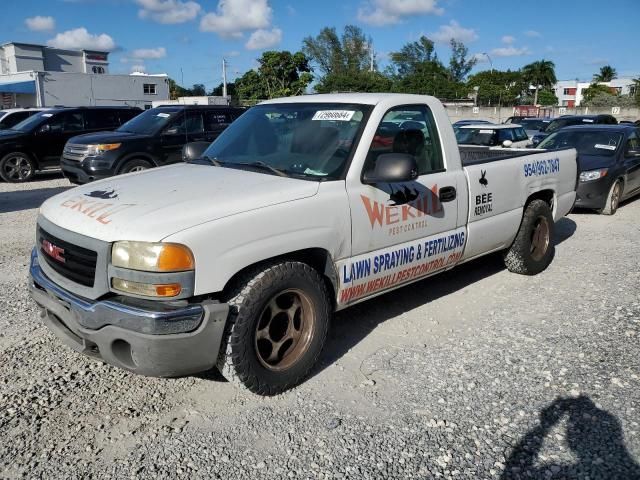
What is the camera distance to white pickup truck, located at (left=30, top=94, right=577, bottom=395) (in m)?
2.97

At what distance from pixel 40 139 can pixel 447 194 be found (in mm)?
11629

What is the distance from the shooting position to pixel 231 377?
3270 mm

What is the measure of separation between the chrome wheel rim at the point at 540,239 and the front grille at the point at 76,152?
8.26 meters

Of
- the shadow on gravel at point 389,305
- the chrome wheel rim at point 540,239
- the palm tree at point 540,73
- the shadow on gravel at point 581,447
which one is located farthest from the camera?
the palm tree at point 540,73

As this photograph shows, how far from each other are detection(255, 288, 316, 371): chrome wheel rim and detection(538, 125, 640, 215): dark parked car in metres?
7.33

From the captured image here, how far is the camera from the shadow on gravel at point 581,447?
2818mm

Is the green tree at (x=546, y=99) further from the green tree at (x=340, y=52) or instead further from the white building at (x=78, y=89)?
the white building at (x=78, y=89)

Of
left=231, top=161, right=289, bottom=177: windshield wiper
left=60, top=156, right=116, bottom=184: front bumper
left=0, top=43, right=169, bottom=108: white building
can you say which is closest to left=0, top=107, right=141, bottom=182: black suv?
left=60, top=156, right=116, bottom=184: front bumper

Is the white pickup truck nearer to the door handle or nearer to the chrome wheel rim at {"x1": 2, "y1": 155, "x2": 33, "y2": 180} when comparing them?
the door handle

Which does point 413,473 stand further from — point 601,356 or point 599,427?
point 601,356

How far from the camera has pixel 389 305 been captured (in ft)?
16.8

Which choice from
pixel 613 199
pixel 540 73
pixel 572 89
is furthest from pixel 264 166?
pixel 572 89

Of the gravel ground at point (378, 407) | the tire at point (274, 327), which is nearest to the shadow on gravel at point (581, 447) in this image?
the gravel ground at point (378, 407)

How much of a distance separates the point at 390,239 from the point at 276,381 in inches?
50.5
